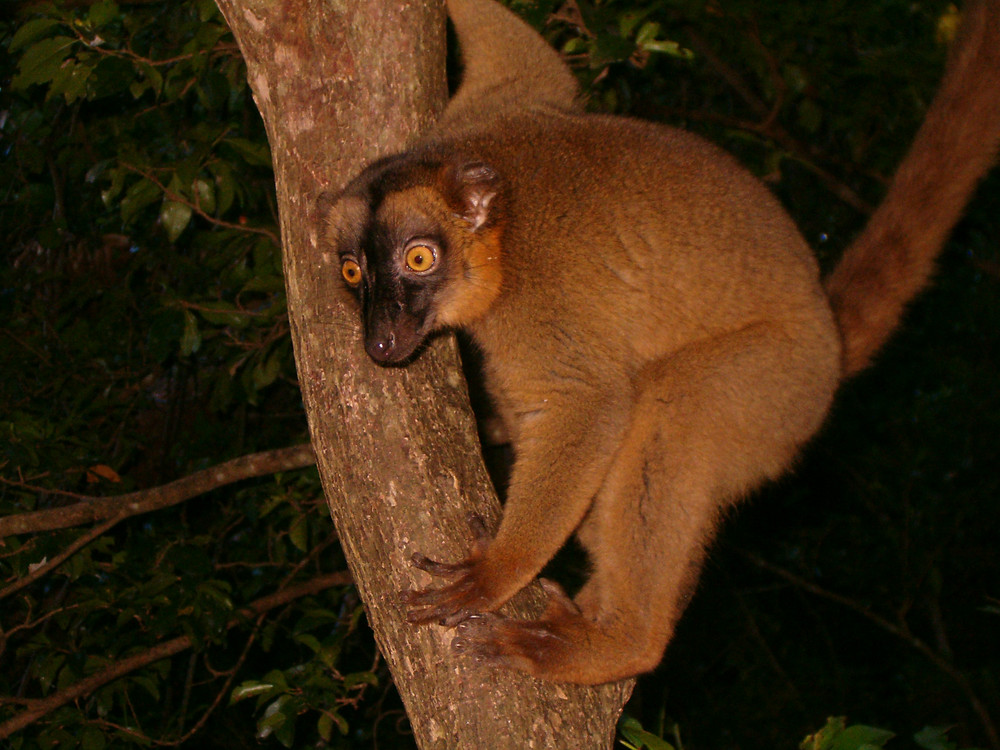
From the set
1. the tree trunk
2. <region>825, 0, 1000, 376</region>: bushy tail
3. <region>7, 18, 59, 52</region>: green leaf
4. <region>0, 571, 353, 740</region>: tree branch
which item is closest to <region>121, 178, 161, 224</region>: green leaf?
<region>7, 18, 59, 52</region>: green leaf

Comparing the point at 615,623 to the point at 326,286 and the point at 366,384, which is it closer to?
the point at 366,384

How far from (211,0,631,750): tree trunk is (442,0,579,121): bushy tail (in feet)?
3.98

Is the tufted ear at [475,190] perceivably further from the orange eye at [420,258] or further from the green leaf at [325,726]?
the green leaf at [325,726]

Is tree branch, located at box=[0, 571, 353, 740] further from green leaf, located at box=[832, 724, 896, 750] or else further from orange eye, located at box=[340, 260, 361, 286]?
green leaf, located at box=[832, 724, 896, 750]

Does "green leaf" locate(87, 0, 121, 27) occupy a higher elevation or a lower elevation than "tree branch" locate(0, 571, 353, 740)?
higher

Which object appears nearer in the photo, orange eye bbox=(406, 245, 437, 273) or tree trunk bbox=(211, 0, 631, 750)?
tree trunk bbox=(211, 0, 631, 750)

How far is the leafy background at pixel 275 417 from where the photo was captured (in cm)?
420

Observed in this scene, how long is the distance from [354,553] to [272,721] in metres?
1.66

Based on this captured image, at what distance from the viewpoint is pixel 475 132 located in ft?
11.6

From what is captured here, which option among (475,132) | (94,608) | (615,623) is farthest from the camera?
(94,608)

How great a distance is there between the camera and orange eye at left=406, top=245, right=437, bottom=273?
320 centimetres

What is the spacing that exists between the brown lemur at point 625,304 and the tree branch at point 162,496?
45.5 inches

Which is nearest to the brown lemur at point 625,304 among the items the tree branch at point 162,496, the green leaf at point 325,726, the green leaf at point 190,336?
the tree branch at point 162,496

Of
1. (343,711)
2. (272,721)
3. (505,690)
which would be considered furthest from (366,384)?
(343,711)
